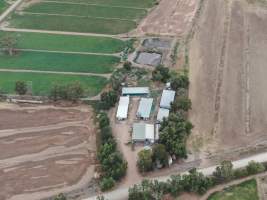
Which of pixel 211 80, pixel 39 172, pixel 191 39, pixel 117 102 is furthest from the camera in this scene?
pixel 191 39

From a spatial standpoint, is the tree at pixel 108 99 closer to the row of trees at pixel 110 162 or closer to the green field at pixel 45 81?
the green field at pixel 45 81

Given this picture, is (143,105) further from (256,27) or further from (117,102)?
(256,27)

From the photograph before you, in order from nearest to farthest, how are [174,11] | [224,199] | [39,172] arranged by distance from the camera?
1. [224,199]
2. [39,172]
3. [174,11]

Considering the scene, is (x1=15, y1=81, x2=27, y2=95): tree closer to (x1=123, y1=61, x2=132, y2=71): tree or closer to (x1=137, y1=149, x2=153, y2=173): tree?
(x1=123, y1=61, x2=132, y2=71): tree

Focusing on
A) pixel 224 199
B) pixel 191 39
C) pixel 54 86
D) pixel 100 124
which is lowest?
pixel 224 199

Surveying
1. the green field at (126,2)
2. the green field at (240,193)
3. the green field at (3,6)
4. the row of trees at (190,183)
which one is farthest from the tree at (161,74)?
the green field at (3,6)

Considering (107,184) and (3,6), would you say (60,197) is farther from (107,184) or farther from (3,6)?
(3,6)

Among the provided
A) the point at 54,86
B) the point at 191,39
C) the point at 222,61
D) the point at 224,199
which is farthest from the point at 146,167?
the point at 191,39
